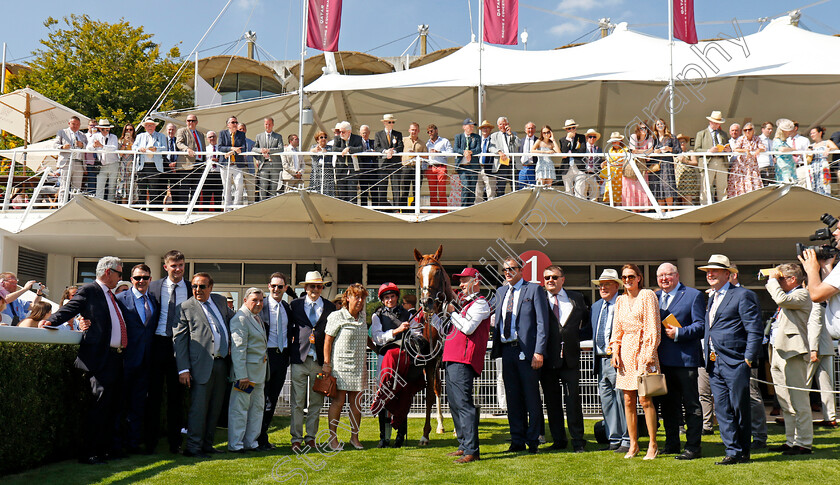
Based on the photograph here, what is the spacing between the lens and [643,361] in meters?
5.91

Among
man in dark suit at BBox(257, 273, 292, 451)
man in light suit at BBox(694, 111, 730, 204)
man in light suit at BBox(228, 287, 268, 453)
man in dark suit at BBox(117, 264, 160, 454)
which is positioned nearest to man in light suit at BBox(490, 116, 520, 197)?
man in light suit at BBox(694, 111, 730, 204)

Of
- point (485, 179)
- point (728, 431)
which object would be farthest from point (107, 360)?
point (485, 179)

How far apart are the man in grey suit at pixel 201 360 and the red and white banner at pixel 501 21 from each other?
410 inches

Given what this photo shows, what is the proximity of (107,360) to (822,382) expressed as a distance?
22.4 ft

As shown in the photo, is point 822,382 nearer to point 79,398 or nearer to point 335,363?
point 335,363

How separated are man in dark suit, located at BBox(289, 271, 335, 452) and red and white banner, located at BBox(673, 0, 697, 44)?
34.7 ft

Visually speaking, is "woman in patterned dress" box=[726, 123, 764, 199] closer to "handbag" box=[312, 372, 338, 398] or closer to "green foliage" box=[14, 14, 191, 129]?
"handbag" box=[312, 372, 338, 398]

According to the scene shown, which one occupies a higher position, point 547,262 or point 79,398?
point 547,262

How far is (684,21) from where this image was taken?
14.8 m

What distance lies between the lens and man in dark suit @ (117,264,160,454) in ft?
20.7

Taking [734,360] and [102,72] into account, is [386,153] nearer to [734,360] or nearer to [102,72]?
[734,360]

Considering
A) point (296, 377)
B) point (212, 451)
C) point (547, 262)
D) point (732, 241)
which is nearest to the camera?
point (212, 451)

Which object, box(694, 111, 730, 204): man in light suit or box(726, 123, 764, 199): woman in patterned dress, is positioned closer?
box(726, 123, 764, 199): woman in patterned dress

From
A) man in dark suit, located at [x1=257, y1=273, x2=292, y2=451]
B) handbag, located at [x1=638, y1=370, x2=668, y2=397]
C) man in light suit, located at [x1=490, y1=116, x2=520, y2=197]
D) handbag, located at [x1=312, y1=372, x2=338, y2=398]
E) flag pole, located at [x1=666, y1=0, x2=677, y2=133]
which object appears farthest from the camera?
flag pole, located at [x1=666, y1=0, x2=677, y2=133]
